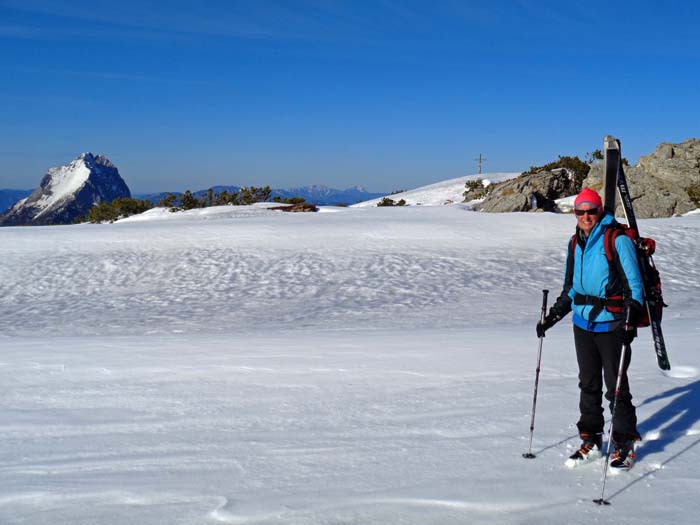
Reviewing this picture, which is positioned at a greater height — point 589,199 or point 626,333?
point 589,199

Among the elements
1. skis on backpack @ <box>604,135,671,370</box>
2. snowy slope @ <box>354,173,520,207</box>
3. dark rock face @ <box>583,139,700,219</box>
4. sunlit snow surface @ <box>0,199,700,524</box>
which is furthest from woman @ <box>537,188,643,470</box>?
snowy slope @ <box>354,173,520,207</box>

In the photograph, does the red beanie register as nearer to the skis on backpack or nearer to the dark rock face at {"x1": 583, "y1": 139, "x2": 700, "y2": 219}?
the skis on backpack

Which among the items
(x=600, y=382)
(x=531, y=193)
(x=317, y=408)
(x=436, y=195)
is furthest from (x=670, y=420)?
(x=436, y=195)

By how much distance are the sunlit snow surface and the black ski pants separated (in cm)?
32

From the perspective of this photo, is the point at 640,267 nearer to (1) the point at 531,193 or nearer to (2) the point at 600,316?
(2) the point at 600,316

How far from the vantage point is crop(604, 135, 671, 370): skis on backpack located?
4.62 metres

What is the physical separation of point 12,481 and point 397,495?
8.63 feet

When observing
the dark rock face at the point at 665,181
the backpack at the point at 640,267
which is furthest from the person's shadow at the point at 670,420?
the dark rock face at the point at 665,181

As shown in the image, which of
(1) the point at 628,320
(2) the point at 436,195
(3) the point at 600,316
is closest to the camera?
(1) the point at 628,320

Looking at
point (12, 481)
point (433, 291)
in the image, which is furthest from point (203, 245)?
point (12, 481)

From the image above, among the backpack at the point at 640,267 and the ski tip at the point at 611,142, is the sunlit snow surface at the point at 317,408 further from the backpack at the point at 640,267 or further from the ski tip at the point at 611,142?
the ski tip at the point at 611,142

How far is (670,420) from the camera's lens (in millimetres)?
5742

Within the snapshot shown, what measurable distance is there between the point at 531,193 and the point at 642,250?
26762 mm

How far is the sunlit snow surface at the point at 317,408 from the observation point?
4.16m
